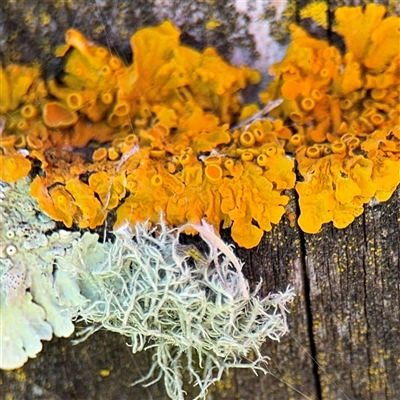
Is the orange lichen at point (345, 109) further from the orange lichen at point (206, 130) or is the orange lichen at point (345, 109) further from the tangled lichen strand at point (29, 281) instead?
the tangled lichen strand at point (29, 281)

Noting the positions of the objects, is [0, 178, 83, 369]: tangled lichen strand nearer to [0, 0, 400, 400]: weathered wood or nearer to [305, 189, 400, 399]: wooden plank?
[0, 0, 400, 400]: weathered wood

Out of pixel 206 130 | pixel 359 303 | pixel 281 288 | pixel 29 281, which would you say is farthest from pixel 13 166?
pixel 359 303

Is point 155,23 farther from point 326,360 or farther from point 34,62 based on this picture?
point 326,360

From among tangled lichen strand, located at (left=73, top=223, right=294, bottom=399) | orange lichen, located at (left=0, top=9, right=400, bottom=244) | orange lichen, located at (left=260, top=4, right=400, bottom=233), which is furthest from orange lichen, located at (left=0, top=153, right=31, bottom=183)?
orange lichen, located at (left=260, top=4, right=400, bottom=233)

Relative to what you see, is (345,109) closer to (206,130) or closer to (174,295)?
(206,130)

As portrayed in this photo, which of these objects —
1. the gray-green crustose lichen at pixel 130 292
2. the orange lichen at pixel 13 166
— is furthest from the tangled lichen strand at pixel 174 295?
the orange lichen at pixel 13 166

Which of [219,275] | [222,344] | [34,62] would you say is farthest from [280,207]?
[34,62]

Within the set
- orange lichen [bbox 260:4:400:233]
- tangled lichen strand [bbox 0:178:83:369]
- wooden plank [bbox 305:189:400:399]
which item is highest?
orange lichen [bbox 260:4:400:233]
